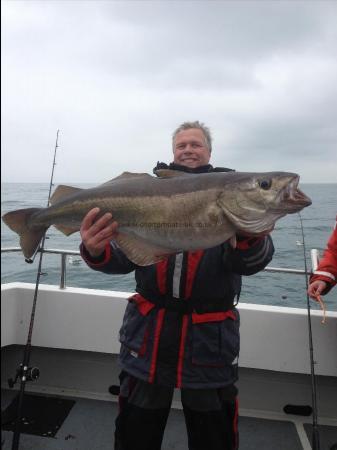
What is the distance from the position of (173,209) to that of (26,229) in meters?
1.12

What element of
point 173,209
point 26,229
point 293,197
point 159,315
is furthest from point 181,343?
point 26,229

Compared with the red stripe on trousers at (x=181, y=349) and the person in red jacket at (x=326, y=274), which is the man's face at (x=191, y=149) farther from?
the person in red jacket at (x=326, y=274)

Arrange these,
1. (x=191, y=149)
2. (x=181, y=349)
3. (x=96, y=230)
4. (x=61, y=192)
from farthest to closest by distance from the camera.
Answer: (x=191, y=149) < (x=61, y=192) < (x=181, y=349) < (x=96, y=230)

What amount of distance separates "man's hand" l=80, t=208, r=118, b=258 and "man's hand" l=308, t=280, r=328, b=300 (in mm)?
1971

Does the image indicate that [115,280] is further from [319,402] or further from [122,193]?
[122,193]

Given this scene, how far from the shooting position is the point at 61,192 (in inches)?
112

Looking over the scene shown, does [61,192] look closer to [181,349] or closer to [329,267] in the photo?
[181,349]

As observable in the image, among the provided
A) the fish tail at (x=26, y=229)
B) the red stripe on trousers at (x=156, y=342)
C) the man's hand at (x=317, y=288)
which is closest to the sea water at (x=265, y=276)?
the man's hand at (x=317, y=288)

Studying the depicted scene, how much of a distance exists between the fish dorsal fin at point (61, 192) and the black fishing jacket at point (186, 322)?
0.42m

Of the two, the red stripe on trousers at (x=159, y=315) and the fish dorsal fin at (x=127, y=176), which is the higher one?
the fish dorsal fin at (x=127, y=176)

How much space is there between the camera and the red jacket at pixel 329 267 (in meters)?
3.46

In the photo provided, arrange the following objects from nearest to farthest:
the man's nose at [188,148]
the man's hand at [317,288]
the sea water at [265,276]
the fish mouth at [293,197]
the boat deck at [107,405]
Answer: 1. the fish mouth at [293,197]
2. the man's nose at [188,148]
3. the man's hand at [317,288]
4. the boat deck at [107,405]
5. the sea water at [265,276]

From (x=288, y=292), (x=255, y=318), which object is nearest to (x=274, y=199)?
(x=255, y=318)

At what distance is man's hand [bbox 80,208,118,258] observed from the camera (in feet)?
8.41
